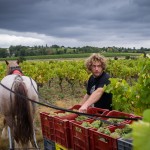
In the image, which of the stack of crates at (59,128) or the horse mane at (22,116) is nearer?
the stack of crates at (59,128)

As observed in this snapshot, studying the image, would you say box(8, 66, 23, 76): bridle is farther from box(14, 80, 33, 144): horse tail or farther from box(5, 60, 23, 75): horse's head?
box(14, 80, 33, 144): horse tail

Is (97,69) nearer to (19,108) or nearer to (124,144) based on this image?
(19,108)

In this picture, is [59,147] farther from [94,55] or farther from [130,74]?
[130,74]

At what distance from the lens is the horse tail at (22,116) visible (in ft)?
15.3

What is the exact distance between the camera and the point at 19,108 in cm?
475

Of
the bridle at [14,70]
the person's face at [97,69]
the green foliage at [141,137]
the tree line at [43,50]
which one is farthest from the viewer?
the tree line at [43,50]

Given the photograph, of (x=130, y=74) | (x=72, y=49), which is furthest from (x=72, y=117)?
(x=72, y=49)

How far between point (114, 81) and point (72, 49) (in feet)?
218

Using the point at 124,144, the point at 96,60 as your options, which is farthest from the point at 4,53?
the point at 124,144

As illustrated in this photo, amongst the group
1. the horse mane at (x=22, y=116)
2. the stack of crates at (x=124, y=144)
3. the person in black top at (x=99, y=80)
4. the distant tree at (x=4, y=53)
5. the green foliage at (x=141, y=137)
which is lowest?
the horse mane at (x=22, y=116)

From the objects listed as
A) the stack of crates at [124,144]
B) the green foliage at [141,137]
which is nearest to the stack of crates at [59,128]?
the stack of crates at [124,144]

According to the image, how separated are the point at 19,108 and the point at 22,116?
0.16 meters

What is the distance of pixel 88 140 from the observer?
2637mm

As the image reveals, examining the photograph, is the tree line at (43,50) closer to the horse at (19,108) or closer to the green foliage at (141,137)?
the horse at (19,108)
